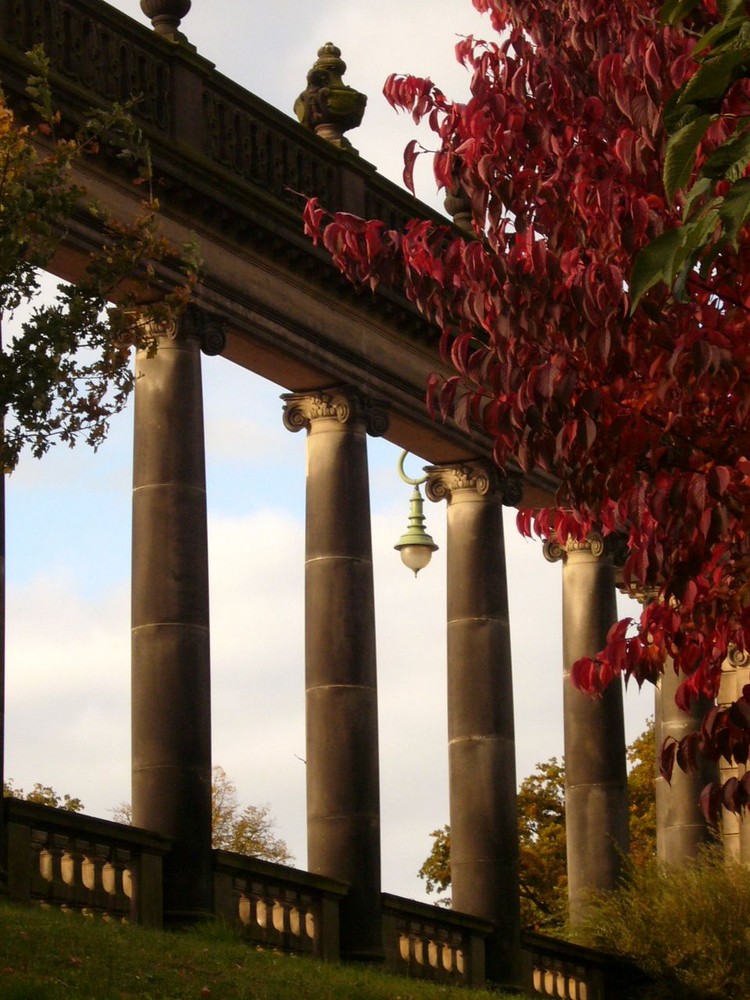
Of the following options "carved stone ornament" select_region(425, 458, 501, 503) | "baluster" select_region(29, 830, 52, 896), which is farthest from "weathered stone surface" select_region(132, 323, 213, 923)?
"carved stone ornament" select_region(425, 458, 501, 503)

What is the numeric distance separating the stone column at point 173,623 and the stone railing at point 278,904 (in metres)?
0.88

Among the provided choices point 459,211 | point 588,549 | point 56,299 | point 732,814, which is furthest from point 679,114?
point 588,549

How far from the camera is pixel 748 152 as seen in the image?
14.1 metres

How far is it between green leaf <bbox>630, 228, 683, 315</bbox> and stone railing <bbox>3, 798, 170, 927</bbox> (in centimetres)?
2950

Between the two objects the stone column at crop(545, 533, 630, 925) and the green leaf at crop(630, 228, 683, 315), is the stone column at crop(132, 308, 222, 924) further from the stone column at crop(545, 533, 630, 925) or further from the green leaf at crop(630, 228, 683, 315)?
the green leaf at crop(630, 228, 683, 315)

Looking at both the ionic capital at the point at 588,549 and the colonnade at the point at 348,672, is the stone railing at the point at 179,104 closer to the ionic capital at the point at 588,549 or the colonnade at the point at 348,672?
the colonnade at the point at 348,672

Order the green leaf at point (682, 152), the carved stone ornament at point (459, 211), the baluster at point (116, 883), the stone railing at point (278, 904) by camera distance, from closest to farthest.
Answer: the green leaf at point (682, 152) < the baluster at point (116, 883) < the stone railing at point (278, 904) < the carved stone ornament at point (459, 211)

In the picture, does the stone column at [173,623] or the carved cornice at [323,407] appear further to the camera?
the carved cornice at [323,407]

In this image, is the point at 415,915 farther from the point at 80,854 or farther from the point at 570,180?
the point at 570,180

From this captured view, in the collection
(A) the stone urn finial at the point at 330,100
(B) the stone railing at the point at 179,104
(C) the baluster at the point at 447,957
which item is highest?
(A) the stone urn finial at the point at 330,100

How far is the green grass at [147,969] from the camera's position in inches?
1312

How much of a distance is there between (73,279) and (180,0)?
8309mm

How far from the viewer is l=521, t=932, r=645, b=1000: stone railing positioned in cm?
6231

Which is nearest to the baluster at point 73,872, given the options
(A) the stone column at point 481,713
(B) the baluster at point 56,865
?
(B) the baluster at point 56,865
